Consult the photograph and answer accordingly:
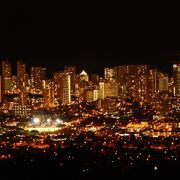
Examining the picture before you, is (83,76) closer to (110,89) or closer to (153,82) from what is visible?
(110,89)

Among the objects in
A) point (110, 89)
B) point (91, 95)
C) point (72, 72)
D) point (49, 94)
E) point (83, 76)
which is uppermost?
point (72, 72)

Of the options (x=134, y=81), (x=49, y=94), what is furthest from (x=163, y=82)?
(x=49, y=94)

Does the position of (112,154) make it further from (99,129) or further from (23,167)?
(99,129)

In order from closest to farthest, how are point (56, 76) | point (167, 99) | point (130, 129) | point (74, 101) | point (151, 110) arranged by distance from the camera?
point (130, 129), point (151, 110), point (167, 99), point (74, 101), point (56, 76)

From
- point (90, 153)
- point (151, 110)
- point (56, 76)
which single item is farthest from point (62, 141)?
point (56, 76)

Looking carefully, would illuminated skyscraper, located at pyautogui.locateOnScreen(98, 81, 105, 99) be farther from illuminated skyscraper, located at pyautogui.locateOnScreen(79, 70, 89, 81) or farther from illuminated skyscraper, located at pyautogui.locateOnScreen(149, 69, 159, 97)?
illuminated skyscraper, located at pyautogui.locateOnScreen(149, 69, 159, 97)

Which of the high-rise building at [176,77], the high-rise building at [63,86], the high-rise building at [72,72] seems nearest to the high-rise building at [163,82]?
the high-rise building at [176,77]

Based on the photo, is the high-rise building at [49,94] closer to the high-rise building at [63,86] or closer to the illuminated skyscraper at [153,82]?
Result: the high-rise building at [63,86]

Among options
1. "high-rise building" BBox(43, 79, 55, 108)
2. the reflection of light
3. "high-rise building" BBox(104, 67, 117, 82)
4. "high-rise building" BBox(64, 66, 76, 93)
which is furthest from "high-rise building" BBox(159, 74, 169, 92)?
the reflection of light
